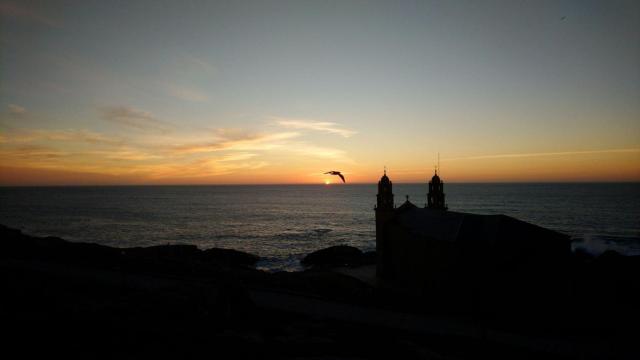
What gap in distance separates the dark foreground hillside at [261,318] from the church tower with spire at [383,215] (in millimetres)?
9067

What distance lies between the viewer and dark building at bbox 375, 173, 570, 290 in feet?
62.0

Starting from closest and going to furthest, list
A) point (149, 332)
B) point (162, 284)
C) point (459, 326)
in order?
point (149, 332)
point (459, 326)
point (162, 284)

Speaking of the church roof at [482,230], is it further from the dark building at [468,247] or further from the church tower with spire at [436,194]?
the church tower with spire at [436,194]

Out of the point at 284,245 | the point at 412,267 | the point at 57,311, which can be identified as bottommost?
the point at 284,245

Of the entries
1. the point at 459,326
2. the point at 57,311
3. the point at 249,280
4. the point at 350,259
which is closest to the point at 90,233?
the point at 350,259

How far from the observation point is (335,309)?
49.4 feet

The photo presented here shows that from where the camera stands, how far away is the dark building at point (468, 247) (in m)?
18.9

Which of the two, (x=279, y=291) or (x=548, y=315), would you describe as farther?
(x=548, y=315)

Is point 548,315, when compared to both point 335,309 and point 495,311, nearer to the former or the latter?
point 495,311

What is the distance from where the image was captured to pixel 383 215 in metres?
31.3

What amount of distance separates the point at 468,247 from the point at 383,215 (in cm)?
1197

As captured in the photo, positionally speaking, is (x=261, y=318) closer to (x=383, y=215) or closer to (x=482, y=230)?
(x=482, y=230)

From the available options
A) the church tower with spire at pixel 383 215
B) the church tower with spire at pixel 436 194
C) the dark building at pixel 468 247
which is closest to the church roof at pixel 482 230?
the dark building at pixel 468 247

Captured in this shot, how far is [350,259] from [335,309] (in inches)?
1098
